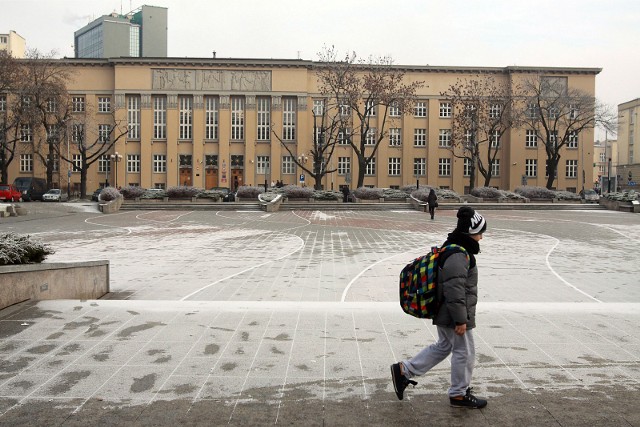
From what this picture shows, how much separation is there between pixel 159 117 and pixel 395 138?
27.3 meters

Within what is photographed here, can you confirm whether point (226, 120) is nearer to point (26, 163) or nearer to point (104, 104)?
point (104, 104)

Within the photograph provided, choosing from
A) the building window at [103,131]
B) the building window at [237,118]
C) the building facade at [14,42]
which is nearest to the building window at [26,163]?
the building window at [103,131]

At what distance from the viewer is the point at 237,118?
69.7 metres

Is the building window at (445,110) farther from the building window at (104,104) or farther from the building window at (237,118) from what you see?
the building window at (104,104)

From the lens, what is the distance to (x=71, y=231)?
25016 mm

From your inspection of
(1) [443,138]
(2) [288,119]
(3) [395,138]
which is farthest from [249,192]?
(1) [443,138]

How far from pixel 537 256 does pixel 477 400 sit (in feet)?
44.0

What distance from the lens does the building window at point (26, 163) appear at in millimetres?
68562

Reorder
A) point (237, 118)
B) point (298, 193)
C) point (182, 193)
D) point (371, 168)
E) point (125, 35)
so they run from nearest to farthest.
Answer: point (182, 193) → point (298, 193) → point (237, 118) → point (371, 168) → point (125, 35)

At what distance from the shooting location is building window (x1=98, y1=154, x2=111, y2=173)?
226 feet

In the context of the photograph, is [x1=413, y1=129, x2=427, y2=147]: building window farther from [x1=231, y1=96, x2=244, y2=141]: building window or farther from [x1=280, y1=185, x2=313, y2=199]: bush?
[x1=280, y1=185, x2=313, y2=199]: bush

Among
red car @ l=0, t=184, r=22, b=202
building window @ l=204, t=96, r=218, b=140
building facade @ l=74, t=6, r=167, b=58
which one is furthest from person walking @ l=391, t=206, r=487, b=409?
building facade @ l=74, t=6, r=167, b=58

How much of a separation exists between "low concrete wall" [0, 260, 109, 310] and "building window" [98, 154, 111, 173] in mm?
61383

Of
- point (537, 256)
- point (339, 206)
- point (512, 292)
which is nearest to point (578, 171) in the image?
point (339, 206)
